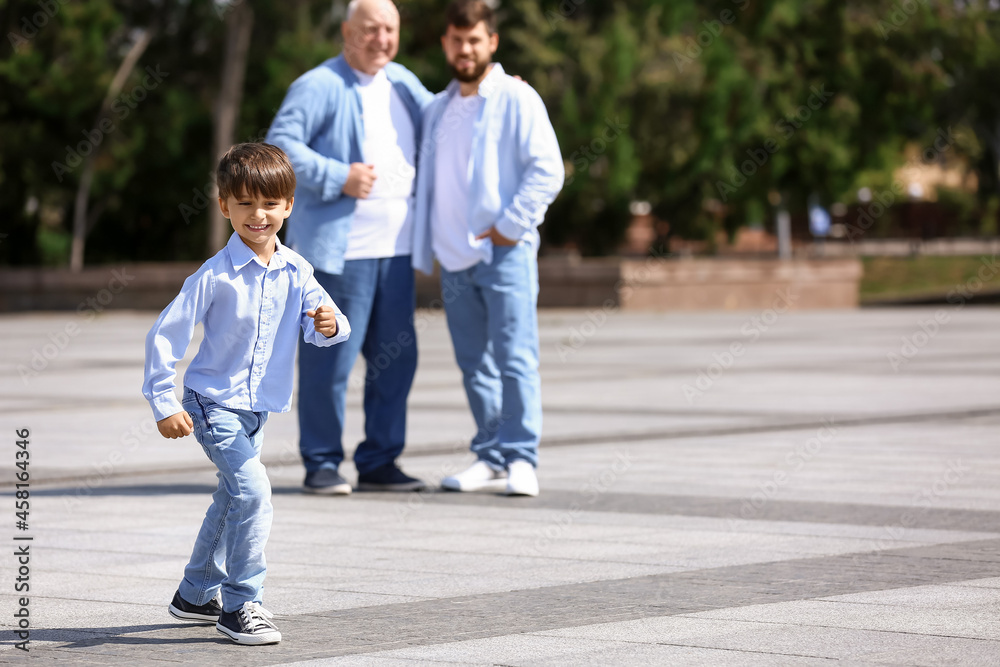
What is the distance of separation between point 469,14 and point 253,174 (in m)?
3.08

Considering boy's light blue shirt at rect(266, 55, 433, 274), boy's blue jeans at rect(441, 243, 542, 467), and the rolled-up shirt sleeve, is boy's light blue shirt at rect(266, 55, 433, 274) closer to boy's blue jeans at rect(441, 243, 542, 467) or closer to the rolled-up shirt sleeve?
boy's blue jeans at rect(441, 243, 542, 467)

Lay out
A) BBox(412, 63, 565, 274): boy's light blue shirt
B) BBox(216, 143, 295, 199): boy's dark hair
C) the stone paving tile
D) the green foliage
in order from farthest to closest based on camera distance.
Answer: the green foliage → BBox(412, 63, 565, 274): boy's light blue shirt → BBox(216, 143, 295, 199): boy's dark hair → the stone paving tile

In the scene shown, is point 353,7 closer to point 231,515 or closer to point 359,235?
point 359,235

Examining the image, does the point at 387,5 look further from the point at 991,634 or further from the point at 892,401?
the point at 892,401

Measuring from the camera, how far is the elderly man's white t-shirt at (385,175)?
703 centimetres

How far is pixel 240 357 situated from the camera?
426 centimetres

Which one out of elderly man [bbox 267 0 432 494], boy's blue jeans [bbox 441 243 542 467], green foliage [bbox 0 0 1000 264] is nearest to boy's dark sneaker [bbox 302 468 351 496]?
elderly man [bbox 267 0 432 494]

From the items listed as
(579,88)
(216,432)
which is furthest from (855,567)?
(579,88)

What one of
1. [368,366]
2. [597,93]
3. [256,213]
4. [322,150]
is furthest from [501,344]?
[597,93]

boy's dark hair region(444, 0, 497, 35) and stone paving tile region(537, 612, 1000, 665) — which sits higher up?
boy's dark hair region(444, 0, 497, 35)

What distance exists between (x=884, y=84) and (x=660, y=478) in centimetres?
2808

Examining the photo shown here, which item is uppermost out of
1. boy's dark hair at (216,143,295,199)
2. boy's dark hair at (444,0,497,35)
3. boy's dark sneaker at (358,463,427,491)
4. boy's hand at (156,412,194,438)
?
boy's dark hair at (444,0,497,35)

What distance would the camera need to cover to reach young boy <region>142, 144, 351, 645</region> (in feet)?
13.5

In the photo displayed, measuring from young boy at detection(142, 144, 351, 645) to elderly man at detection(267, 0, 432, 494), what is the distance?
2.59 meters
